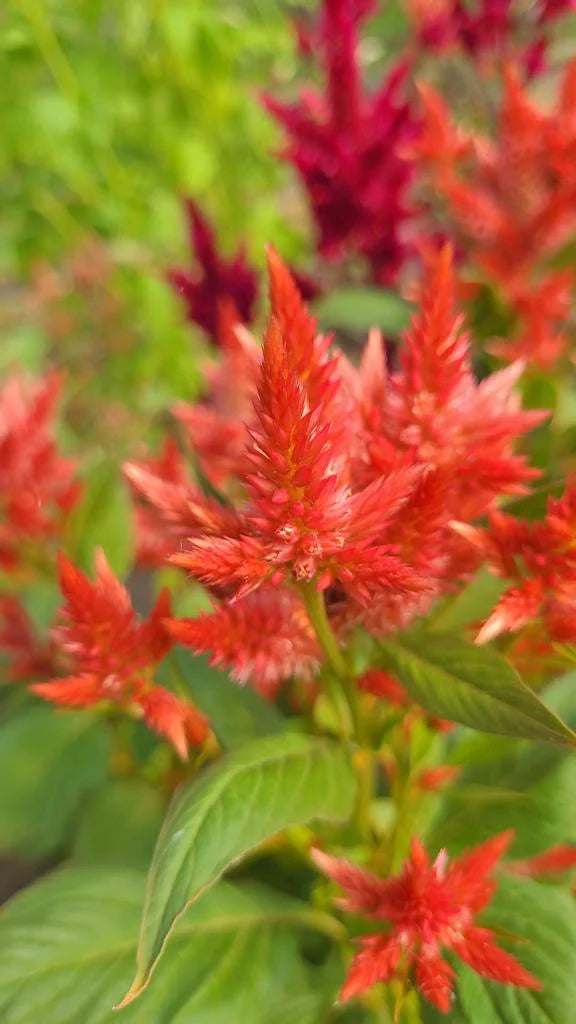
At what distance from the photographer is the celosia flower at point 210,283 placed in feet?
2.85

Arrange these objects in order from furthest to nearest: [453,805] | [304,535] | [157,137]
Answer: [157,137], [453,805], [304,535]

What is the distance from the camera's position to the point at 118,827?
32.8 inches

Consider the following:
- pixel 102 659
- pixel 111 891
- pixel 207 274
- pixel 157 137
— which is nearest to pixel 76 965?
pixel 111 891

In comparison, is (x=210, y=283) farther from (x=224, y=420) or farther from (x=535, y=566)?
(x=535, y=566)

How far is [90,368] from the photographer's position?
1648 mm

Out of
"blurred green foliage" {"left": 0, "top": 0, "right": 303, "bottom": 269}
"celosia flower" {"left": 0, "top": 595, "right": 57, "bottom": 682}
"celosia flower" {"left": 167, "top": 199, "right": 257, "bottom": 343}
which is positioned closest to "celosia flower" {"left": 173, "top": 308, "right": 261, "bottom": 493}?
"celosia flower" {"left": 167, "top": 199, "right": 257, "bottom": 343}

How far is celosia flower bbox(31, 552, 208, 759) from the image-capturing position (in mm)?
455

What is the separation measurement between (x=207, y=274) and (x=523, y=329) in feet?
1.14

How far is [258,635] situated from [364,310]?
1.83 ft

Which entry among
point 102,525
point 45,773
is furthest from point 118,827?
point 102,525

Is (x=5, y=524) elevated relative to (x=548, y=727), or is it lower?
elevated

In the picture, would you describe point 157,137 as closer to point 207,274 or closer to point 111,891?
point 207,274

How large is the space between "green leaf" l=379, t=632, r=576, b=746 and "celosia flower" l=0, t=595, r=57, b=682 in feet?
1.39

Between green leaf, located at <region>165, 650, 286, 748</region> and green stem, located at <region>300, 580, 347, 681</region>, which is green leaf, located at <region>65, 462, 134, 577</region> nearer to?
green leaf, located at <region>165, 650, 286, 748</region>
